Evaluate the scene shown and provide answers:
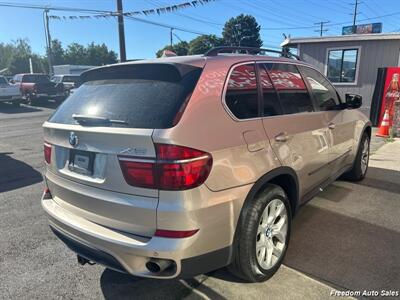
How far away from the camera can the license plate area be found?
7.90ft

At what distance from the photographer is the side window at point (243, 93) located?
2510mm

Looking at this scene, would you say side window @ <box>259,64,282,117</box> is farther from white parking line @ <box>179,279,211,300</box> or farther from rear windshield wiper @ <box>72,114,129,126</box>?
white parking line @ <box>179,279,211,300</box>

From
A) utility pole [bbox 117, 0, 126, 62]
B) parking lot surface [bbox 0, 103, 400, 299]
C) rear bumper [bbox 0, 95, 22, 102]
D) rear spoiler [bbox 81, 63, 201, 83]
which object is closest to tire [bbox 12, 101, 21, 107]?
rear bumper [bbox 0, 95, 22, 102]

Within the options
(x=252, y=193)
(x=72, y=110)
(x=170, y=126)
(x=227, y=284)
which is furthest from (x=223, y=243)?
(x=72, y=110)

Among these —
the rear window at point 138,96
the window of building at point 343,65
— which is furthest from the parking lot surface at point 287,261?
the window of building at point 343,65

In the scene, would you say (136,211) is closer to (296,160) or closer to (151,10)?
(296,160)

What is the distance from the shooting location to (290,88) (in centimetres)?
327

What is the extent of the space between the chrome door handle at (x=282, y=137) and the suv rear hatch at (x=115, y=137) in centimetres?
88

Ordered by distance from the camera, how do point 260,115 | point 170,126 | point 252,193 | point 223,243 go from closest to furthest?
point 170,126
point 223,243
point 252,193
point 260,115

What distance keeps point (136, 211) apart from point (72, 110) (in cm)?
111

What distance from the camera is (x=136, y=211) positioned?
217 centimetres

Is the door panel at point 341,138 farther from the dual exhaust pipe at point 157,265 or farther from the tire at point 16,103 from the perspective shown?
the tire at point 16,103

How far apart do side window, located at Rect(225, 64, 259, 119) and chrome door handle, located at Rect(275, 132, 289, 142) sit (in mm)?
282

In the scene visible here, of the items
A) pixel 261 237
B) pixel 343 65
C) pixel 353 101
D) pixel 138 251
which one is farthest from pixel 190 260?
pixel 343 65
